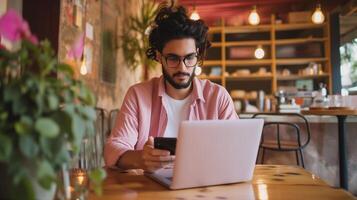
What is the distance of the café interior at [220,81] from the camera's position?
1.66 ft

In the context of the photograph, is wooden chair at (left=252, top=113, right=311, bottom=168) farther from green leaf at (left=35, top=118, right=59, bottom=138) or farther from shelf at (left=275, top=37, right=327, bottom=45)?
shelf at (left=275, top=37, right=327, bottom=45)

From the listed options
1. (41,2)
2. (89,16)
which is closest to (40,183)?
(41,2)

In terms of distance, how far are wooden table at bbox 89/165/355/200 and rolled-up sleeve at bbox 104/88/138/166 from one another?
21cm

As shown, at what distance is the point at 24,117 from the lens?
1.53 ft

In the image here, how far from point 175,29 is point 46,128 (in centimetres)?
124

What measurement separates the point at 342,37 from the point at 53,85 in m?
6.54

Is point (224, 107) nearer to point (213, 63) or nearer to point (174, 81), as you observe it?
point (174, 81)

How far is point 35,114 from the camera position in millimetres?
477

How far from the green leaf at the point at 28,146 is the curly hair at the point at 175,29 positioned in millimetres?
1189

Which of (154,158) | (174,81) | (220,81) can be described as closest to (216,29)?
(220,81)

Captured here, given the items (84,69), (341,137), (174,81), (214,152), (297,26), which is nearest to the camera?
(214,152)

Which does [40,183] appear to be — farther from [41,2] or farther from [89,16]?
[89,16]

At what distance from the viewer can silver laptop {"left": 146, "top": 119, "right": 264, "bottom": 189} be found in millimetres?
841

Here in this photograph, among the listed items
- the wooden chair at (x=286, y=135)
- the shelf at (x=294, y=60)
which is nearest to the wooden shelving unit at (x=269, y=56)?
the shelf at (x=294, y=60)
